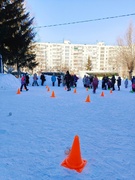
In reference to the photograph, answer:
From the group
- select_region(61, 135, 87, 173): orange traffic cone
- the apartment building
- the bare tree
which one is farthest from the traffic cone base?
the apartment building

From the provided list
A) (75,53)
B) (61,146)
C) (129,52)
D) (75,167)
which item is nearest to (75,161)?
(75,167)

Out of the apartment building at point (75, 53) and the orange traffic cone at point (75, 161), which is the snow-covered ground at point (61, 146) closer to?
the orange traffic cone at point (75, 161)

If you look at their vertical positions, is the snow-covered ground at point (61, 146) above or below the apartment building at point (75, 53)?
below

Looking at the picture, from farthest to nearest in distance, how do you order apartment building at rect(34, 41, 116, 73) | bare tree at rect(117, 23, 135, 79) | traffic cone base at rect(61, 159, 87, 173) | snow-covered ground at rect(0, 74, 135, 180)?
1. apartment building at rect(34, 41, 116, 73)
2. bare tree at rect(117, 23, 135, 79)
3. traffic cone base at rect(61, 159, 87, 173)
4. snow-covered ground at rect(0, 74, 135, 180)

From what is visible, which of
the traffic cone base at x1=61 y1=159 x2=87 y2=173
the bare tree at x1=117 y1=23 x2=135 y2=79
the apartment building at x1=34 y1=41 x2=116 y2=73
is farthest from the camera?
the apartment building at x1=34 y1=41 x2=116 y2=73

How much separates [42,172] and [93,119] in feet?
13.6

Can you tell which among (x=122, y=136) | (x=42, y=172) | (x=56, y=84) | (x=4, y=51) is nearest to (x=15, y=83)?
(x=4, y=51)

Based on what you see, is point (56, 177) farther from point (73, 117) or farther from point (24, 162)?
point (73, 117)

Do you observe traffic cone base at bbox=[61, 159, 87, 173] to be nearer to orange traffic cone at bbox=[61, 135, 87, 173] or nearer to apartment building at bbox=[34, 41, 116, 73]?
orange traffic cone at bbox=[61, 135, 87, 173]

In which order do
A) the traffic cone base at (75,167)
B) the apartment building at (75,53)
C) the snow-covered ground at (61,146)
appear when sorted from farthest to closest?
the apartment building at (75,53) → the traffic cone base at (75,167) → the snow-covered ground at (61,146)

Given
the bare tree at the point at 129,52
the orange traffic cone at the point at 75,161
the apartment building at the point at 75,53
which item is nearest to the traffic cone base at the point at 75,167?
the orange traffic cone at the point at 75,161

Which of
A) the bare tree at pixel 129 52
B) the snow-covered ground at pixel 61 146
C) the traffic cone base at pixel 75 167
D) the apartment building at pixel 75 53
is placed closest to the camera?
the snow-covered ground at pixel 61 146

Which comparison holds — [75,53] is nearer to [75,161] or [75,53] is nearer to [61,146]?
[61,146]

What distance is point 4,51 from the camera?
71.3ft
